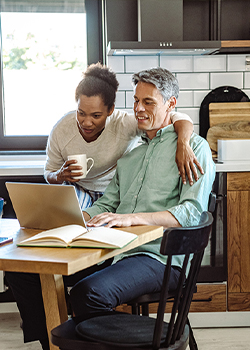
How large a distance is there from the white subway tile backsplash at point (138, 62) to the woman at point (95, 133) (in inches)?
34.0

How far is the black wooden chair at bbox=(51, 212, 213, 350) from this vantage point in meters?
1.16

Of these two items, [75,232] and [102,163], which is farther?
[102,163]

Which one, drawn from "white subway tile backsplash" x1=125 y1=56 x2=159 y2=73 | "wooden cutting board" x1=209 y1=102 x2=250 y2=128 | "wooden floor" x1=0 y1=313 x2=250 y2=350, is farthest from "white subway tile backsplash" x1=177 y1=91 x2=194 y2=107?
"wooden floor" x1=0 y1=313 x2=250 y2=350

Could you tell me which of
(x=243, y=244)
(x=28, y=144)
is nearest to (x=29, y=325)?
(x=243, y=244)

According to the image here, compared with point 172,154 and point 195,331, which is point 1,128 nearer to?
point 172,154

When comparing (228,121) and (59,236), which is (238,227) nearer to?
(228,121)

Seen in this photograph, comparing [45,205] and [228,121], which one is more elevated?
[228,121]

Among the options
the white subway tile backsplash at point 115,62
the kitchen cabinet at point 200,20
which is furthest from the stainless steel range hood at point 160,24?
the kitchen cabinet at point 200,20

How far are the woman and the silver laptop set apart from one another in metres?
0.44

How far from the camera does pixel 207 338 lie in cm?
250

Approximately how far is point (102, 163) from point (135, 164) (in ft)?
0.76

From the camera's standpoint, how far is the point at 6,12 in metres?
3.16

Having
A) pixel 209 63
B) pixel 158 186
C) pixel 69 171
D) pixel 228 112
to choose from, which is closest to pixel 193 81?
pixel 209 63

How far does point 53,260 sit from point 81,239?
174mm
